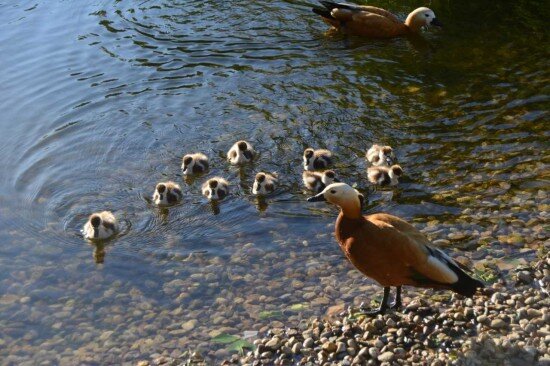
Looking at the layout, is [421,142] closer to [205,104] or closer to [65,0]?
[205,104]

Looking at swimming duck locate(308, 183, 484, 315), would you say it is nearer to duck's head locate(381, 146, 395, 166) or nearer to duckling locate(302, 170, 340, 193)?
duckling locate(302, 170, 340, 193)

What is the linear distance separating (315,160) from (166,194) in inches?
74.7

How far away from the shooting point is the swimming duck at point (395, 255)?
22.6ft

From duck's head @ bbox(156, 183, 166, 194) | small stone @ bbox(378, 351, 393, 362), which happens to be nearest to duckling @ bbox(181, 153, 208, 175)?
duck's head @ bbox(156, 183, 166, 194)

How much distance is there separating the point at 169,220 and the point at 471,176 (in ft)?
12.1

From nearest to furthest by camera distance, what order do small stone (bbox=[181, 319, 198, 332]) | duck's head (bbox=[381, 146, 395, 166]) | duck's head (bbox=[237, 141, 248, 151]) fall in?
1. small stone (bbox=[181, 319, 198, 332])
2. duck's head (bbox=[381, 146, 395, 166])
3. duck's head (bbox=[237, 141, 248, 151])

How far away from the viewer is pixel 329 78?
12391 mm

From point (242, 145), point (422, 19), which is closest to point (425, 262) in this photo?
point (242, 145)

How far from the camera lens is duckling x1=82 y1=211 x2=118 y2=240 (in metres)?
9.06

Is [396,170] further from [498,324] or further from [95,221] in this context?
[95,221]

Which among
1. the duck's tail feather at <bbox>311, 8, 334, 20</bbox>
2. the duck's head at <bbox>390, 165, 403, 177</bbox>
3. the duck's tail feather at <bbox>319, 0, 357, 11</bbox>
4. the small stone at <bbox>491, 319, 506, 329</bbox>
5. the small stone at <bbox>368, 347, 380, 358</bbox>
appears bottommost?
the small stone at <bbox>368, 347, 380, 358</bbox>

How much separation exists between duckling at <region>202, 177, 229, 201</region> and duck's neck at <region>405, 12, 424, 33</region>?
235 inches

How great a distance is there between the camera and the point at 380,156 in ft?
32.7

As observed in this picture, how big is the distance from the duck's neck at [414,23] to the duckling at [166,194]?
6.36 metres
